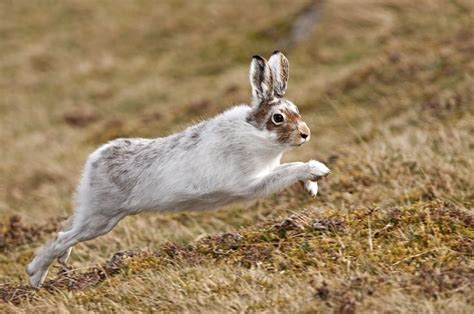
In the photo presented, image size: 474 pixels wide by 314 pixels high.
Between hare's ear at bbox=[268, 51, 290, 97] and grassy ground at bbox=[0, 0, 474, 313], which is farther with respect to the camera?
hare's ear at bbox=[268, 51, 290, 97]

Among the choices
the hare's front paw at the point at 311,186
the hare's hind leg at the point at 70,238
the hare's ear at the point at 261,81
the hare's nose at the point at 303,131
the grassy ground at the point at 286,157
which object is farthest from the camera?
the hare's hind leg at the point at 70,238

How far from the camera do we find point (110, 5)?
36.0 m

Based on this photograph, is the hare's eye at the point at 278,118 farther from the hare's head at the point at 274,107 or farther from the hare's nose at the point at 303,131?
the hare's nose at the point at 303,131

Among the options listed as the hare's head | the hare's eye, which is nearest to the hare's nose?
the hare's head

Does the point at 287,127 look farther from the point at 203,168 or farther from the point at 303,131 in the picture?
the point at 203,168

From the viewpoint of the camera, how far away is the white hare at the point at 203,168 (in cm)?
780

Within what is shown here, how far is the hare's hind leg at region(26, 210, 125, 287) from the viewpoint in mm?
8484

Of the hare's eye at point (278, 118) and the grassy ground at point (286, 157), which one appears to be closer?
the grassy ground at point (286, 157)

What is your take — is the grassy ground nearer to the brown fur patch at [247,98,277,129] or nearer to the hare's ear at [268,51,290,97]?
the brown fur patch at [247,98,277,129]

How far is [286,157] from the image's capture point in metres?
14.8

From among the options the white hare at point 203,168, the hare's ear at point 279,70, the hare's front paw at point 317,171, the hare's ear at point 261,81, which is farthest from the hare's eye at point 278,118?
the hare's front paw at point 317,171

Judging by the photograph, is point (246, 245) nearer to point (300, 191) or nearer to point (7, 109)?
point (300, 191)

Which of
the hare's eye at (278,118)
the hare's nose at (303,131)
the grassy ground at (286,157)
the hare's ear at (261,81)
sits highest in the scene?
the hare's ear at (261,81)

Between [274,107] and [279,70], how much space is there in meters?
0.40
